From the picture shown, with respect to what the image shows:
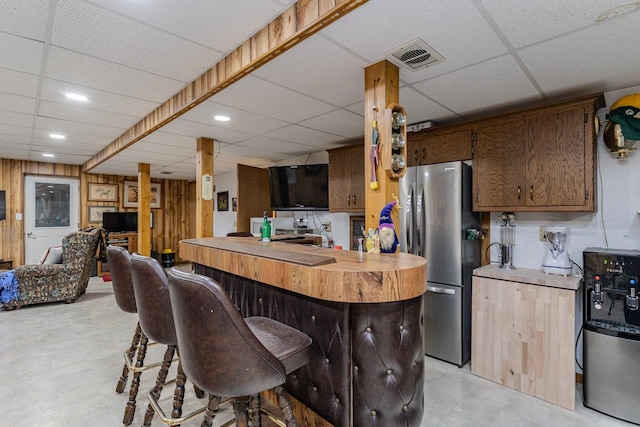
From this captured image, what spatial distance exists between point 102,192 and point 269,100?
22.3ft

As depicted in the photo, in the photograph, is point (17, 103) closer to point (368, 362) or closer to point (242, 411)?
point (242, 411)

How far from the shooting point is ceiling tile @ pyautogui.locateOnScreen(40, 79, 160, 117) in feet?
8.75

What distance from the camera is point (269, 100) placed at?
2.81 meters

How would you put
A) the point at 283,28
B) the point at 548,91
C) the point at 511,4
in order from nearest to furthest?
the point at 511,4 → the point at 283,28 → the point at 548,91

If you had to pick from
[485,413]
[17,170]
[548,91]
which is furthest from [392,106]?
[17,170]

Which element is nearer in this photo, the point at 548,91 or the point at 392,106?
the point at 392,106

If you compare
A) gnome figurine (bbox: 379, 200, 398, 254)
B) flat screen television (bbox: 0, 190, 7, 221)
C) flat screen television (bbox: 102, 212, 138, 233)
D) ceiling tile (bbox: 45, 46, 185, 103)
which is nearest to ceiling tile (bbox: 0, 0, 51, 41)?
ceiling tile (bbox: 45, 46, 185, 103)

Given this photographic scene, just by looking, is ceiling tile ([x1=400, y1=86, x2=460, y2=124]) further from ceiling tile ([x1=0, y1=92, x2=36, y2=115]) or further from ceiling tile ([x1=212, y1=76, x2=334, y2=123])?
ceiling tile ([x1=0, y1=92, x2=36, y2=115])

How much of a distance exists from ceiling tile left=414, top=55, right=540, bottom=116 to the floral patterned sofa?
17.8 feet

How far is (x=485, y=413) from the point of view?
227cm

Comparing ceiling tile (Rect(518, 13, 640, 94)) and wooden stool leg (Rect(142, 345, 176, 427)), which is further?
wooden stool leg (Rect(142, 345, 176, 427))

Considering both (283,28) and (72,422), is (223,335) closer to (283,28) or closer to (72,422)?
(283,28)

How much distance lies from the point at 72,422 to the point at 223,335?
1.91 metres

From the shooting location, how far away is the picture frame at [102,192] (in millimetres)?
7391
